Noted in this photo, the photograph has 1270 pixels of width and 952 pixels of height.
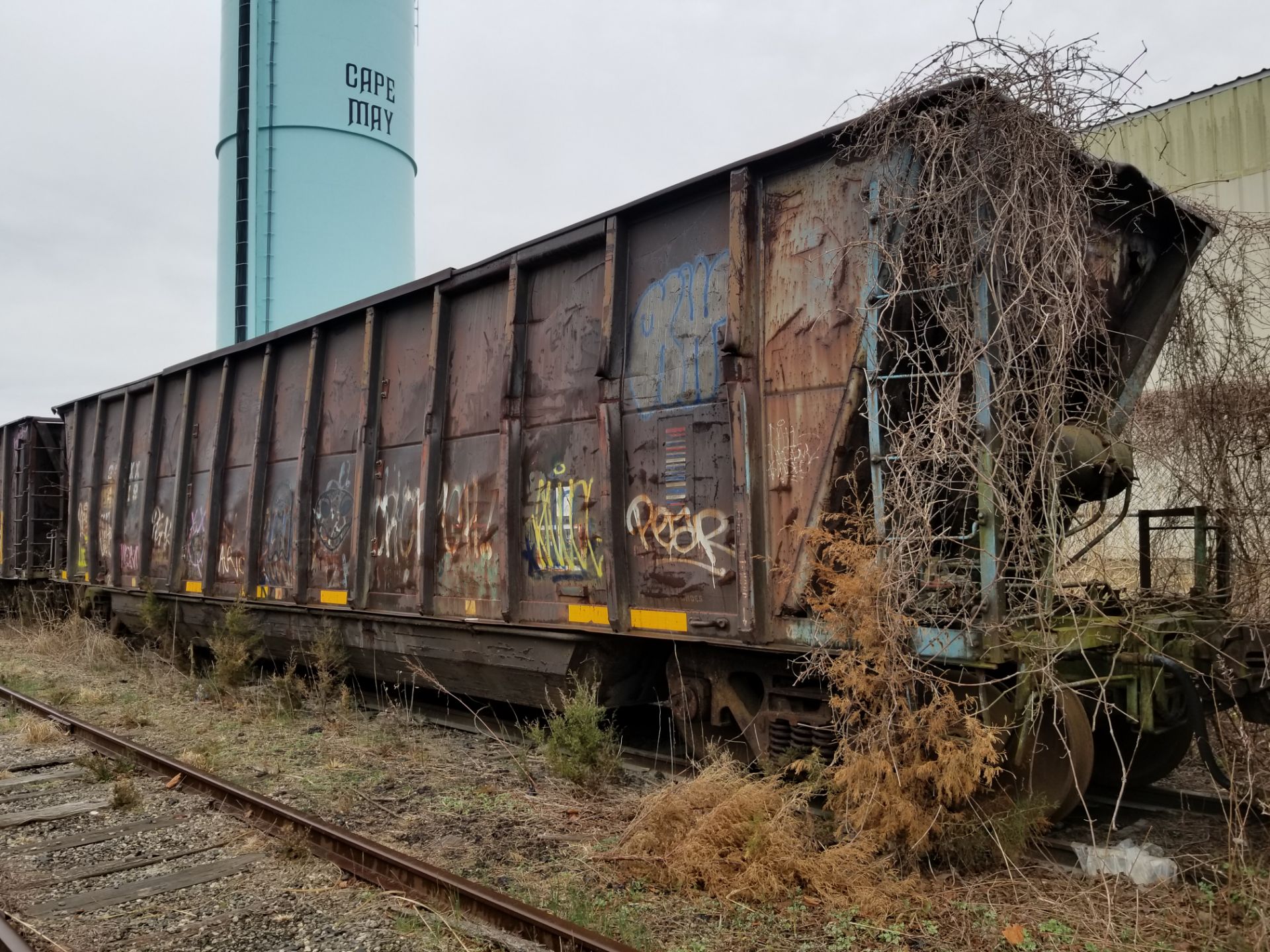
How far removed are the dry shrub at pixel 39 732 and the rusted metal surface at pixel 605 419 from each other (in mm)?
2079

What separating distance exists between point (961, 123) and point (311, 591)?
6907 millimetres

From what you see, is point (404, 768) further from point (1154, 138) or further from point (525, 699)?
point (1154, 138)

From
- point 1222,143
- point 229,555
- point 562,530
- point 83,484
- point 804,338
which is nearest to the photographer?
point 804,338

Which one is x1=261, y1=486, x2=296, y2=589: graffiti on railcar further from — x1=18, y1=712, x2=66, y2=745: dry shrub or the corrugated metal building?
the corrugated metal building

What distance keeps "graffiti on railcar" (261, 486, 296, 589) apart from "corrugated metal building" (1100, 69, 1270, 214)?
40.2 ft

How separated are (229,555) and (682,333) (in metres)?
6.79

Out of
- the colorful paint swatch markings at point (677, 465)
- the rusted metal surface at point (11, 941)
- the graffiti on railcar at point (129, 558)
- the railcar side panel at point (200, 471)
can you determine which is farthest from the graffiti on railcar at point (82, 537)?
the colorful paint swatch markings at point (677, 465)

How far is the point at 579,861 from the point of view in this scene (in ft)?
15.8

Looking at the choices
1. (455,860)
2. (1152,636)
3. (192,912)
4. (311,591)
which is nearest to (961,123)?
(1152,636)

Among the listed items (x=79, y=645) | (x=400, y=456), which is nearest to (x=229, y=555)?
(x=400, y=456)

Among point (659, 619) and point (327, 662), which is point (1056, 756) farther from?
point (327, 662)

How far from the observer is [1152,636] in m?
5.04

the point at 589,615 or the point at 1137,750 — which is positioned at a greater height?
the point at 589,615

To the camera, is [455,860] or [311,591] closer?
[455,860]
